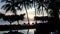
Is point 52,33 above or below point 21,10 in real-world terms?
below

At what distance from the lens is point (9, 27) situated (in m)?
68.0

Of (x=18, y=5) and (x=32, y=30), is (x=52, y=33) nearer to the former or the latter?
(x=32, y=30)

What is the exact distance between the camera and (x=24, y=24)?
70250 mm

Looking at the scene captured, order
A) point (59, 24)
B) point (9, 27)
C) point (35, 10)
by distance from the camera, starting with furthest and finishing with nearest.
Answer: point (35, 10), point (9, 27), point (59, 24)

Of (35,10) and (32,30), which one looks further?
(35,10)

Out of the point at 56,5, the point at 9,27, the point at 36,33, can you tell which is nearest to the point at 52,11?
the point at 56,5

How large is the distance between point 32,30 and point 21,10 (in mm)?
6257

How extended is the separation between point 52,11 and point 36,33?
6941 millimetres

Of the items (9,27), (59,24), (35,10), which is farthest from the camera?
(35,10)

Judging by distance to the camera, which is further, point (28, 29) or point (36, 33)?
point (28, 29)

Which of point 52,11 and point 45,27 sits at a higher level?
point 52,11

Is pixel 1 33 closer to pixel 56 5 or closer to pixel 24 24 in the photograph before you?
pixel 24 24

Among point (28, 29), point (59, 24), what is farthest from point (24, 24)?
point (59, 24)

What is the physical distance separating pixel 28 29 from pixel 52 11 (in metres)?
9.26
